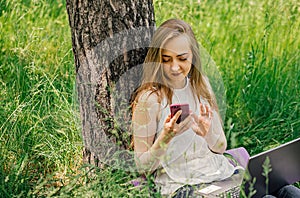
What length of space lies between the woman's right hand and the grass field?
0.19 meters

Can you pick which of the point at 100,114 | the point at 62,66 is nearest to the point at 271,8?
the point at 62,66

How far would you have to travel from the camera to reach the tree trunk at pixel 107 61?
3.10 meters

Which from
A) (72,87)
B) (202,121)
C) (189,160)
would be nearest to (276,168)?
(202,121)

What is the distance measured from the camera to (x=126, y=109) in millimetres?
3020

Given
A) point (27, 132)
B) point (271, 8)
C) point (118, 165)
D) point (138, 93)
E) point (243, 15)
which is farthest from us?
point (243, 15)

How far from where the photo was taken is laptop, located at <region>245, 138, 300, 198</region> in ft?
8.22

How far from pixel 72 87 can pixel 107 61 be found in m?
0.73

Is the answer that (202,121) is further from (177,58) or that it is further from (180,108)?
(177,58)

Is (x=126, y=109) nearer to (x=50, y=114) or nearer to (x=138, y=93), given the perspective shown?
(x=138, y=93)

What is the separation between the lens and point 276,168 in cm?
267

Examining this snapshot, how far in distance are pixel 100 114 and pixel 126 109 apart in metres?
0.20

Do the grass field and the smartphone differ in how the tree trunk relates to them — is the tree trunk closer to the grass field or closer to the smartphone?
the grass field

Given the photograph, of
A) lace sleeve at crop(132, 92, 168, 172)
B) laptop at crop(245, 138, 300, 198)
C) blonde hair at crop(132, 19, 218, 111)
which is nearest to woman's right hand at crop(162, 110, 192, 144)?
lace sleeve at crop(132, 92, 168, 172)

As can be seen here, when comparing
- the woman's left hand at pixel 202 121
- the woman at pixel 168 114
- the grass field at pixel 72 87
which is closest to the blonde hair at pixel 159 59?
the woman at pixel 168 114
